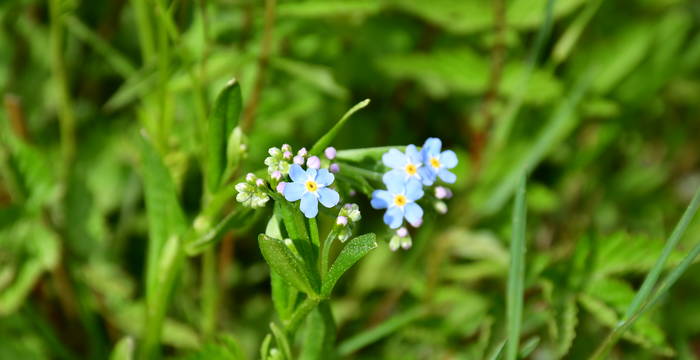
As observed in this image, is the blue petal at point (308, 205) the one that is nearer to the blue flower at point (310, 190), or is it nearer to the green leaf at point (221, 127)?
the blue flower at point (310, 190)

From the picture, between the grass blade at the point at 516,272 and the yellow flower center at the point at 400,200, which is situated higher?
the yellow flower center at the point at 400,200

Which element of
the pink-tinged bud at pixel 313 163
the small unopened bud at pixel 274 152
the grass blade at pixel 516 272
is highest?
the small unopened bud at pixel 274 152

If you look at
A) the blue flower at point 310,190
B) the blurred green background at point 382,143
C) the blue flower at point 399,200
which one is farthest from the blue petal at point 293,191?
the blurred green background at point 382,143

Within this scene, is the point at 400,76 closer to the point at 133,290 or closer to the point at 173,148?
the point at 173,148

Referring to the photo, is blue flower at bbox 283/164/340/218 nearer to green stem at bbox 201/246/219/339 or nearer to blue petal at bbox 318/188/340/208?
blue petal at bbox 318/188/340/208

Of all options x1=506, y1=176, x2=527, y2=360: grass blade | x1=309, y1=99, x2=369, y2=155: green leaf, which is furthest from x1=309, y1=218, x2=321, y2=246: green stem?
x1=506, y1=176, x2=527, y2=360: grass blade

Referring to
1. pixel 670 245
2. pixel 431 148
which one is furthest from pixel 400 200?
pixel 670 245

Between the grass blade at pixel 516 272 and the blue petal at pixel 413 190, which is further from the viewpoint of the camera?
the grass blade at pixel 516 272
